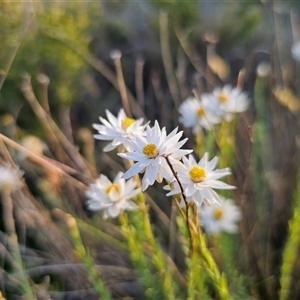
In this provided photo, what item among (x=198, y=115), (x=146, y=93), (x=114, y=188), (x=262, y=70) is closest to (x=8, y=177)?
(x=114, y=188)

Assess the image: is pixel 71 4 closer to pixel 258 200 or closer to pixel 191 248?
pixel 258 200

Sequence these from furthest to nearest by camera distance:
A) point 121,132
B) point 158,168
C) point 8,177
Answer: point 8,177 < point 121,132 < point 158,168

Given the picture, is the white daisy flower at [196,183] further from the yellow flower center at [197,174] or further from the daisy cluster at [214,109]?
the daisy cluster at [214,109]

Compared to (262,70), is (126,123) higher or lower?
lower

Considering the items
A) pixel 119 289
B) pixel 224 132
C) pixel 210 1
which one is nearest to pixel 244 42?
pixel 210 1

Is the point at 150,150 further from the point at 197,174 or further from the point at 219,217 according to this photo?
the point at 219,217

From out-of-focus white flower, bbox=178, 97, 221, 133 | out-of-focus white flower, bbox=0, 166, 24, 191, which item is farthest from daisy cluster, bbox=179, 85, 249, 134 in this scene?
out-of-focus white flower, bbox=0, 166, 24, 191

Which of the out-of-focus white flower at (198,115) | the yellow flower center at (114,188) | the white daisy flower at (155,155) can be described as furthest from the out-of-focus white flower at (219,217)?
the white daisy flower at (155,155)
